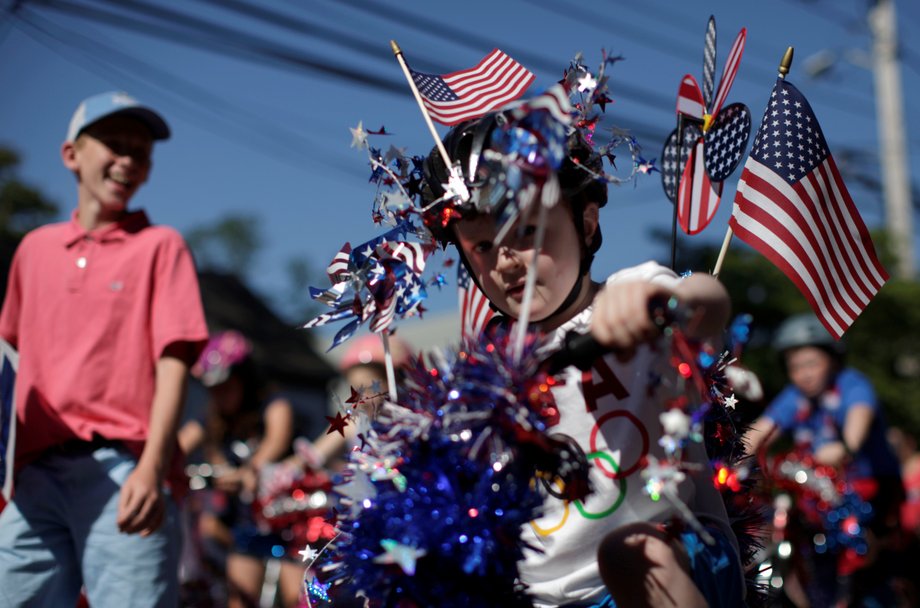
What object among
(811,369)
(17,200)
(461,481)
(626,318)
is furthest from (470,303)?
(17,200)

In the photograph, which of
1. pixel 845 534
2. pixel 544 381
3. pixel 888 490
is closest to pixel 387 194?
pixel 544 381

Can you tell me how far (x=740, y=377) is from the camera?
223 centimetres

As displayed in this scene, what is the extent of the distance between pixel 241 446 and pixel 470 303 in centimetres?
399

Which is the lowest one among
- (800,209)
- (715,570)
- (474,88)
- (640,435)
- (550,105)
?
(715,570)

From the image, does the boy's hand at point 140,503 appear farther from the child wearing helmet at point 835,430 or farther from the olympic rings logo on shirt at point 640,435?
the child wearing helmet at point 835,430

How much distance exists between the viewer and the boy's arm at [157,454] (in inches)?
115

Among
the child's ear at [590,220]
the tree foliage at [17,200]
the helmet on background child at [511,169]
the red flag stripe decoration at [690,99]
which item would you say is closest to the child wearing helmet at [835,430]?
the red flag stripe decoration at [690,99]

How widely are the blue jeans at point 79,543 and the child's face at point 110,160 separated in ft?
2.69

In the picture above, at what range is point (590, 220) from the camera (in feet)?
8.19

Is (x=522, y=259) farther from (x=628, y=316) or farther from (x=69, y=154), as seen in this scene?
(x=69, y=154)

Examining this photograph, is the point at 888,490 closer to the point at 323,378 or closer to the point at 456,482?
the point at 456,482

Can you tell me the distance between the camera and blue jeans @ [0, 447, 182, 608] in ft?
9.62

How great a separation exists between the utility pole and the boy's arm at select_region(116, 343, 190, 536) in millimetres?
16454

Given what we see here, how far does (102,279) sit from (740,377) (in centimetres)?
193
